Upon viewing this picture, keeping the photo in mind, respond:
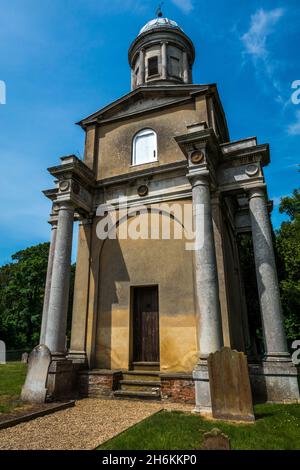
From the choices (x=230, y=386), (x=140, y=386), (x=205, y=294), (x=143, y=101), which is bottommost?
(x=140, y=386)

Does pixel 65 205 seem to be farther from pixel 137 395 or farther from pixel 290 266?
pixel 290 266

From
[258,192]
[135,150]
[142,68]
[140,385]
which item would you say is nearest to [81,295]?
[140,385]

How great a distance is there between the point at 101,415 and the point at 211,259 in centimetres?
509

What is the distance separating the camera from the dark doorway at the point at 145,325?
11.4m

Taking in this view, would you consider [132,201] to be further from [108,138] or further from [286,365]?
[286,365]

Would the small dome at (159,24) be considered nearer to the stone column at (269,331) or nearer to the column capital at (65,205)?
the column capital at (65,205)

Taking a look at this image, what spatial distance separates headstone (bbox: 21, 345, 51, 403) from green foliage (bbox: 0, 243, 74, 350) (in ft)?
92.7

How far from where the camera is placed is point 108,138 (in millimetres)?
14867

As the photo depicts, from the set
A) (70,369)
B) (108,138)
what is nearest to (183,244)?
(70,369)

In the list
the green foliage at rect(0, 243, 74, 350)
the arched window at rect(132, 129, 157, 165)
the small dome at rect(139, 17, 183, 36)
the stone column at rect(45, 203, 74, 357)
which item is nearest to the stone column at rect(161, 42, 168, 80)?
the small dome at rect(139, 17, 183, 36)

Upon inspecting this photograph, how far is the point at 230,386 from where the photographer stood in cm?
713

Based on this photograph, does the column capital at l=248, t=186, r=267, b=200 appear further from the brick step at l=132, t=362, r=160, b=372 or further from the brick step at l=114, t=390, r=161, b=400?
the brick step at l=114, t=390, r=161, b=400

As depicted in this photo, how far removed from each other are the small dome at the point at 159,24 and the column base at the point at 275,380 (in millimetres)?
19065

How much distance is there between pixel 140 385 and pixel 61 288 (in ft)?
13.8
